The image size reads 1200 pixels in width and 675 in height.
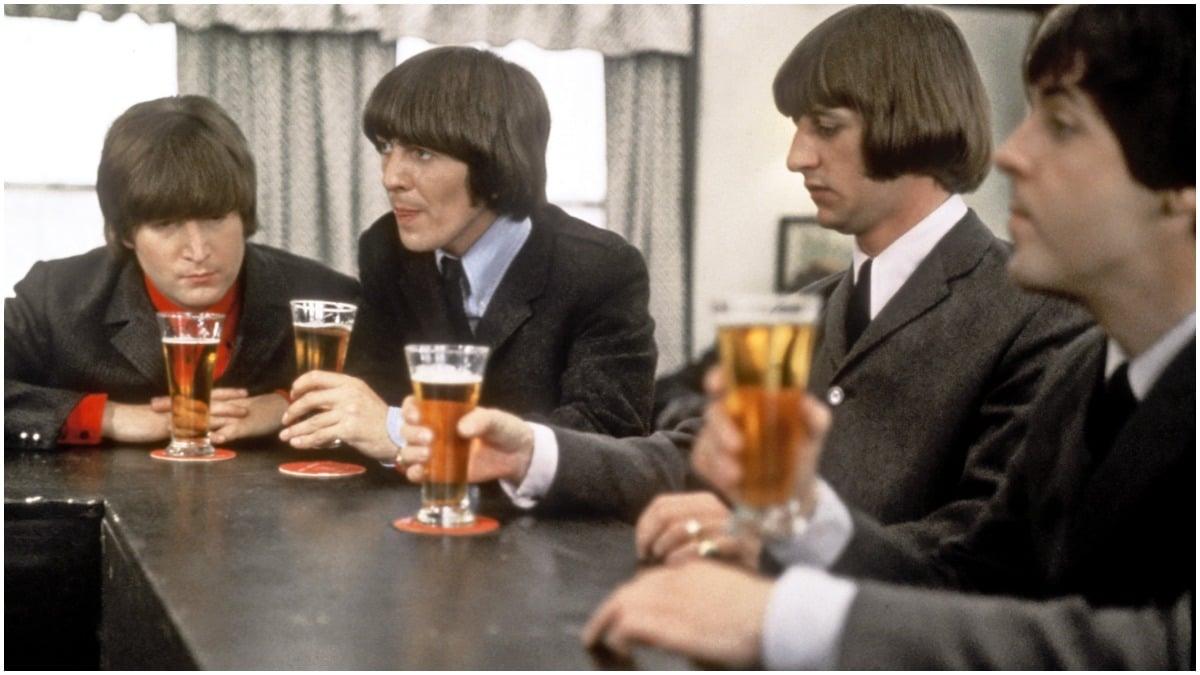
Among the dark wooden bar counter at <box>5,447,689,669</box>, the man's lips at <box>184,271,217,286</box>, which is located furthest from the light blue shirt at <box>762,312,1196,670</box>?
the man's lips at <box>184,271,217,286</box>

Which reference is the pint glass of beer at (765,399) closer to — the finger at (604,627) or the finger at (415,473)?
the finger at (604,627)

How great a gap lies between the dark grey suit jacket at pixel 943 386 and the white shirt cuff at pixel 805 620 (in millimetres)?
705

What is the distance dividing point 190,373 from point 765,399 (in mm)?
1336

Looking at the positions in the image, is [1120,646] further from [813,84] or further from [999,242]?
[813,84]

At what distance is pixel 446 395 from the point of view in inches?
57.1

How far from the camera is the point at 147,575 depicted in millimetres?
1271

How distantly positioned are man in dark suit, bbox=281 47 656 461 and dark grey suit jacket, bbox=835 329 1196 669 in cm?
87

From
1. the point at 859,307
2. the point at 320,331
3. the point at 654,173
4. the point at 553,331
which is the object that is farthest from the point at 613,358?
the point at 654,173

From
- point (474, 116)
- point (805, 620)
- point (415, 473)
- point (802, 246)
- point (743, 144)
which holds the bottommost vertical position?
point (802, 246)

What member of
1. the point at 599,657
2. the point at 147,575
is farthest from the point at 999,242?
the point at 147,575

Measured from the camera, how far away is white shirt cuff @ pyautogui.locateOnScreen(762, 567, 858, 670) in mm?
931

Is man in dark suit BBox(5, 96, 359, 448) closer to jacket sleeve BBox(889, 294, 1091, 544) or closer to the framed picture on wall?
jacket sleeve BBox(889, 294, 1091, 544)

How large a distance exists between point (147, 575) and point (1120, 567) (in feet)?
3.14

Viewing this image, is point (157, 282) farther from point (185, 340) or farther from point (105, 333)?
point (185, 340)
